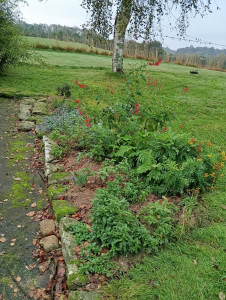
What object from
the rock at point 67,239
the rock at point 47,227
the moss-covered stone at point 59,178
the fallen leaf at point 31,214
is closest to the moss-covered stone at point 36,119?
the moss-covered stone at point 59,178

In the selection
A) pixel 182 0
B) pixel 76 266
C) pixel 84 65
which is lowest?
pixel 76 266

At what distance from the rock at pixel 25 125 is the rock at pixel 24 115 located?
239 mm

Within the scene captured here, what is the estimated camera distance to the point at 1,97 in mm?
7738

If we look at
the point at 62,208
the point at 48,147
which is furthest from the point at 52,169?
the point at 62,208

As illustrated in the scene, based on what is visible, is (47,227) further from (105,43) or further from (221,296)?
(105,43)

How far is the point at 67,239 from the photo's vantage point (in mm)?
2574

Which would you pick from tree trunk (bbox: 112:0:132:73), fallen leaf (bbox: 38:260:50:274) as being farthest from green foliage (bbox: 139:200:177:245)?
tree trunk (bbox: 112:0:132:73)

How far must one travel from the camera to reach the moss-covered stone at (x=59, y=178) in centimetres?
366

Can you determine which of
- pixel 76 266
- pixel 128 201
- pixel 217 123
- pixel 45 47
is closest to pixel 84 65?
pixel 45 47

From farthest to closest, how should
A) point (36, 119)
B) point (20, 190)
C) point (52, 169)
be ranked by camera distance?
point (36, 119) → point (52, 169) → point (20, 190)

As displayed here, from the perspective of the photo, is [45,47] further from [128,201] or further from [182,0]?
[128,201]

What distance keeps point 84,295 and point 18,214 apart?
1.52 m

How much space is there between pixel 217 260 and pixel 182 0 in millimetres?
9578

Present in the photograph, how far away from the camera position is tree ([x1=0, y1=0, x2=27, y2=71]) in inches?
344
